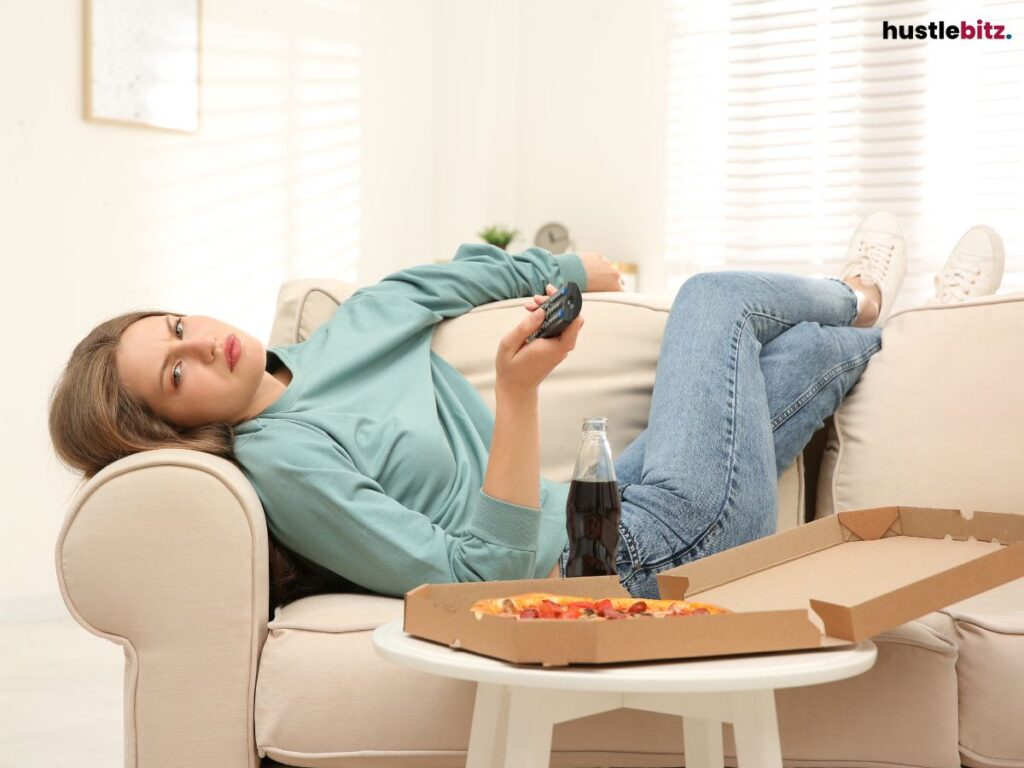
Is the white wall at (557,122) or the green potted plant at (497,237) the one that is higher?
the white wall at (557,122)

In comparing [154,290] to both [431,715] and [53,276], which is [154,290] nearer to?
[53,276]

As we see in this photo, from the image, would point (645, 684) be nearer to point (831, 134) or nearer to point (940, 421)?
point (940, 421)

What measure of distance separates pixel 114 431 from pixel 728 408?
817 millimetres

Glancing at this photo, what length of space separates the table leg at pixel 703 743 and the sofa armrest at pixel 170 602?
1.56 feet

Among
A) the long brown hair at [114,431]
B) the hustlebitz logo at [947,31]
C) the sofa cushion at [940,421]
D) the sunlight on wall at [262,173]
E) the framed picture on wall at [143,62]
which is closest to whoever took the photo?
the long brown hair at [114,431]

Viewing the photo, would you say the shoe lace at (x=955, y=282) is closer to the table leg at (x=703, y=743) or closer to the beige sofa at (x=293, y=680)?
the beige sofa at (x=293, y=680)

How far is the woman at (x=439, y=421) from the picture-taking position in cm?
124

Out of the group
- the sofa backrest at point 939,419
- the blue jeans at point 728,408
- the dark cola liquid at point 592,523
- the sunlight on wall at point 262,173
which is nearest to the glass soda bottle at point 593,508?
the dark cola liquid at point 592,523

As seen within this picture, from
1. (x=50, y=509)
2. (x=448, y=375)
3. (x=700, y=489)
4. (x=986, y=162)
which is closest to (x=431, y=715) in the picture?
(x=700, y=489)

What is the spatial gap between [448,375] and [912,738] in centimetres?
84

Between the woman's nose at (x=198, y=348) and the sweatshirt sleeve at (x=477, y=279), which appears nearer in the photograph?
the woman's nose at (x=198, y=348)

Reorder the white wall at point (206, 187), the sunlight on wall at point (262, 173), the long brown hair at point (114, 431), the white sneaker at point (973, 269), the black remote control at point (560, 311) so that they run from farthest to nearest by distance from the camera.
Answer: the sunlight on wall at point (262, 173) → the white wall at point (206, 187) → the white sneaker at point (973, 269) → the long brown hair at point (114, 431) → the black remote control at point (560, 311)

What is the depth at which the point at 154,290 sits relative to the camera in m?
3.32

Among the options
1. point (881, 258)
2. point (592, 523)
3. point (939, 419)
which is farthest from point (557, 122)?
point (592, 523)
